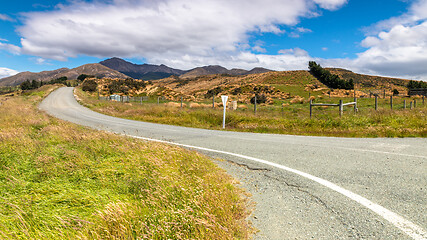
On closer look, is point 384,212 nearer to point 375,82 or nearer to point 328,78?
point 328,78

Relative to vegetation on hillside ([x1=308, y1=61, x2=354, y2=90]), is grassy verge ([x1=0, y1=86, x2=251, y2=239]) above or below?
below

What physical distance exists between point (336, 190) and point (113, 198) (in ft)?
11.6

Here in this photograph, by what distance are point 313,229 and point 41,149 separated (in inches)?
241

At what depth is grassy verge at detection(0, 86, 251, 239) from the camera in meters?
2.32

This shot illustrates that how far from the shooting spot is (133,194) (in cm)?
322

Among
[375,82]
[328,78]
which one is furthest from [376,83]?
[328,78]

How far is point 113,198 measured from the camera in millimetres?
3049

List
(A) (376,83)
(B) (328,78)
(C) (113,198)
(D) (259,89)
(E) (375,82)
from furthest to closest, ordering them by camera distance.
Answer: (E) (375,82) < (A) (376,83) < (B) (328,78) < (D) (259,89) < (C) (113,198)

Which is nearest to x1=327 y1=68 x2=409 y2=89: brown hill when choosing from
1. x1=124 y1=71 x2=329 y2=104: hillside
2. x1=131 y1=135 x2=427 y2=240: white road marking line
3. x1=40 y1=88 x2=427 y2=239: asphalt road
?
x1=124 y1=71 x2=329 y2=104: hillside

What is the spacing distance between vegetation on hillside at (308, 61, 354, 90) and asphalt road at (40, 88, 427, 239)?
79.0 metres

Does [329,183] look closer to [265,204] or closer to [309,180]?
[309,180]

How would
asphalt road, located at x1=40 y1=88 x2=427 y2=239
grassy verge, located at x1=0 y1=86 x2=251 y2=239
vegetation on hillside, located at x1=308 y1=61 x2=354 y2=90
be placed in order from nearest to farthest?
grassy verge, located at x1=0 y1=86 x2=251 y2=239 < asphalt road, located at x1=40 y1=88 x2=427 y2=239 < vegetation on hillside, located at x1=308 y1=61 x2=354 y2=90

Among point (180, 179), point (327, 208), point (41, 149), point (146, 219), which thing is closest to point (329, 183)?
point (327, 208)

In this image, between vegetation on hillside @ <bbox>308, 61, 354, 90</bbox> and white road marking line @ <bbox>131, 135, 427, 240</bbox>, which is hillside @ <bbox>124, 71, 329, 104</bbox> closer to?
vegetation on hillside @ <bbox>308, 61, 354, 90</bbox>
